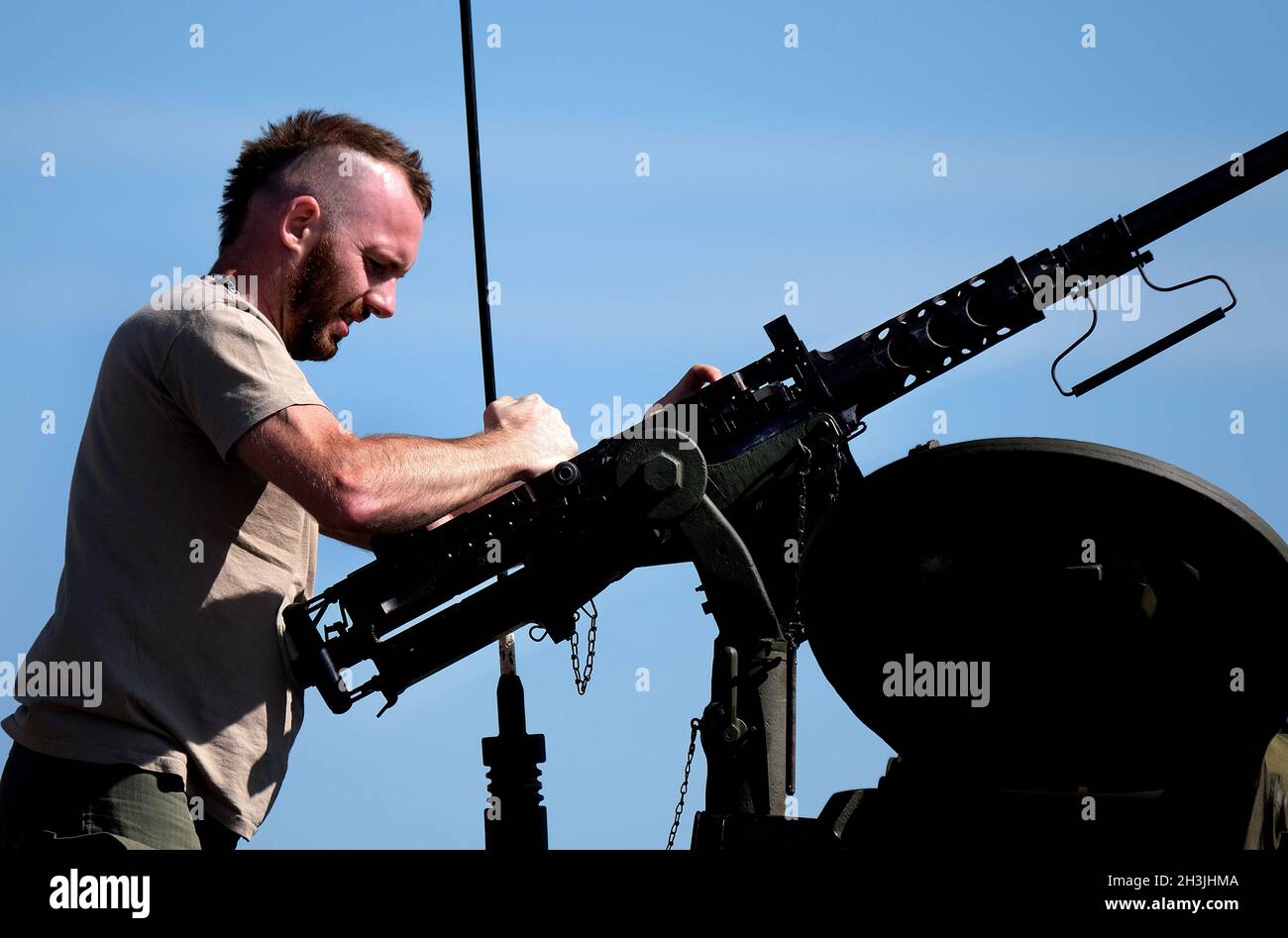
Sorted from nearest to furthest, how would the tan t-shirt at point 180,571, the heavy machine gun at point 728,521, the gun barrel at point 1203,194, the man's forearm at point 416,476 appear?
1. the tan t-shirt at point 180,571
2. the man's forearm at point 416,476
3. the heavy machine gun at point 728,521
4. the gun barrel at point 1203,194

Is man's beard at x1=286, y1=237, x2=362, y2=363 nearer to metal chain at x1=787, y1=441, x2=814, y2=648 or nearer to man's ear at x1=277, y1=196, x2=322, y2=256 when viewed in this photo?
man's ear at x1=277, y1=196, x2=322, y2=256

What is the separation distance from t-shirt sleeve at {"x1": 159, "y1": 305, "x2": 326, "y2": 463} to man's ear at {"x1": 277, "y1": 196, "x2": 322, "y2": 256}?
494mm

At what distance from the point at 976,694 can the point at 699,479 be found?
54.0 inches

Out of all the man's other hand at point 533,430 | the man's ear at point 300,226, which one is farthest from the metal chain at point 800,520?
the man's ear at point 300,226

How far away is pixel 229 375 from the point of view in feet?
12.3

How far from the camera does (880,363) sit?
4.66 metres

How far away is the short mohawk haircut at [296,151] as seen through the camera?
450 cm

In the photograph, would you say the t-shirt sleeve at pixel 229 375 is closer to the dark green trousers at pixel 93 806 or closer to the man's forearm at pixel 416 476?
the man's forearm at pixel 416 476

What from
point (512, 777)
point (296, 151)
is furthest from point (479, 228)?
point (512, 777)

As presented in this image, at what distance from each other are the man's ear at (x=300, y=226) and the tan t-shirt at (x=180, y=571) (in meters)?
0.37

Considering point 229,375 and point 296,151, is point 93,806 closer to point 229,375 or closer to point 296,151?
point 229,375

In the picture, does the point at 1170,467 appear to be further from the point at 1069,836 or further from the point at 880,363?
the point at 880,363

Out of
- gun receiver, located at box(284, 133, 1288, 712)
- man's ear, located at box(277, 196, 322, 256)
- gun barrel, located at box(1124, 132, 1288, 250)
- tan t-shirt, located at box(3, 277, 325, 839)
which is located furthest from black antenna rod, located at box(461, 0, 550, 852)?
gun barrel, located at box(1124, 132, 1288, 250)

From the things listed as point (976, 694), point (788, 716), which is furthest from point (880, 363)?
point (976, 694)
